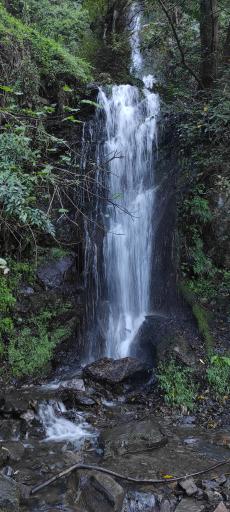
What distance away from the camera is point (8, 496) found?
12.5ft

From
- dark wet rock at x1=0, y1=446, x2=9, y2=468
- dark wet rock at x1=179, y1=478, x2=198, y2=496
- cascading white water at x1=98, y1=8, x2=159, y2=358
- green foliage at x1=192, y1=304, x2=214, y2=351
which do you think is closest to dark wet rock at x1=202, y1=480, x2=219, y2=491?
dark wet rock at x1=179, y1=478, x2=198, y2=496

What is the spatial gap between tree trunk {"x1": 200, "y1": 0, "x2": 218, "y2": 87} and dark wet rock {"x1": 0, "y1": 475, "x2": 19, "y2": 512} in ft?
30.9

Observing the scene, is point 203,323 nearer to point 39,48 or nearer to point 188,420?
point 188,420

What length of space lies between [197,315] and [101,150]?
4381mm

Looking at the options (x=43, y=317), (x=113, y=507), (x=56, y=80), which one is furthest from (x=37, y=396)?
(x=56, y=80)

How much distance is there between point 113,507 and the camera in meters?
4.07

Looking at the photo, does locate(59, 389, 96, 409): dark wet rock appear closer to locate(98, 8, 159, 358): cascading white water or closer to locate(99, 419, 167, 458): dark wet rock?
locate(99, 419, 167, 458): dark wet rock

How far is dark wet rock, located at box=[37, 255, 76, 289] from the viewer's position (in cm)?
823

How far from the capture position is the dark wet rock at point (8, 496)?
12.1 feet

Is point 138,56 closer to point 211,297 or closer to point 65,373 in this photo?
Result: point 211,297

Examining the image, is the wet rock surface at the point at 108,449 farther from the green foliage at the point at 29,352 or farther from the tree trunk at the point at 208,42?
the tree trunk at the point at 208,42

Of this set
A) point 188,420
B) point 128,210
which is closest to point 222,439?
point 188,420

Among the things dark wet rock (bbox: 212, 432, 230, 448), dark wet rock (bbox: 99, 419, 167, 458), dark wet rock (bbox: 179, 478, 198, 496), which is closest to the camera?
dark wet rock (bbox: 179, 478, 198, 496)

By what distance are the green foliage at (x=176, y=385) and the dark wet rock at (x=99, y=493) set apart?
2.34m
